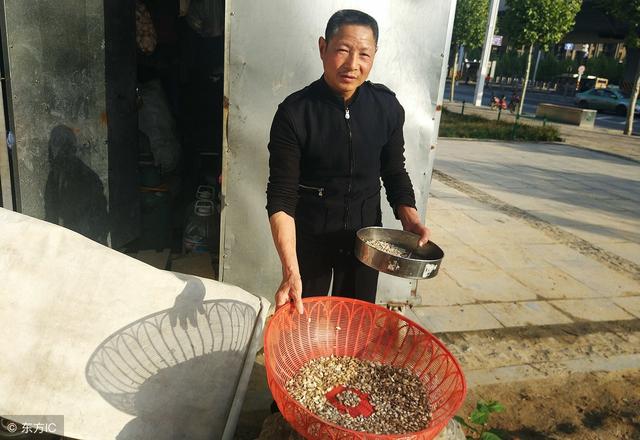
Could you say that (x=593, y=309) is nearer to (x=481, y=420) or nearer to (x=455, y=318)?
(x=455, y=318)

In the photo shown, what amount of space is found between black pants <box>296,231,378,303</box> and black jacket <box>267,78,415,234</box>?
0.23ft

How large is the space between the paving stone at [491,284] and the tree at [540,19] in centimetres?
1661

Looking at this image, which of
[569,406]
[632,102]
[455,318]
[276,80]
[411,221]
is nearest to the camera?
[411,221]

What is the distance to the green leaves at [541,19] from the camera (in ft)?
64.1

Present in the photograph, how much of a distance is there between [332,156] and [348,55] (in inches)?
18.4

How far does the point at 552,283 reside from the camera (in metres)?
5.24

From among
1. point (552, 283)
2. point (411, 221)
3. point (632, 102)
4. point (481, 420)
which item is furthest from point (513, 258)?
point (632, 102)

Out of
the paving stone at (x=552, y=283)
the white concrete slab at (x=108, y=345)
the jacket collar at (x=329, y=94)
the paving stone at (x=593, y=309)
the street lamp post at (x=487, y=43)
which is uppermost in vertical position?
the street lamp post at (x=487, y=43)

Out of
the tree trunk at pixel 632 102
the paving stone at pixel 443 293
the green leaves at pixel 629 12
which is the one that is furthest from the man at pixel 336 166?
the tree trunk at pixel 632 102

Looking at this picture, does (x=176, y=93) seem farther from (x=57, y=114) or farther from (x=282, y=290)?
(x=282, y=290)

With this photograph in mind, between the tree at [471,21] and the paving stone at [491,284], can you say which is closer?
the paving stone at [491,284]

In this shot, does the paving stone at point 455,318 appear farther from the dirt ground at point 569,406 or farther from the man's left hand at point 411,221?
the man's left hand at point 411,221

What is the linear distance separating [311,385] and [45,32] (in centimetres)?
344

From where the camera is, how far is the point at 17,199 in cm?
375
